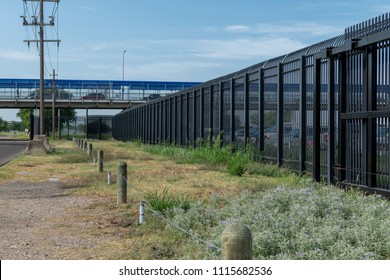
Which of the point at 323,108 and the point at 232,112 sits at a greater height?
the point at 232,112

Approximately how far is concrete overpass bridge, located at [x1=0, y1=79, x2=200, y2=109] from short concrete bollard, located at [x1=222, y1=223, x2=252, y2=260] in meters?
68.8

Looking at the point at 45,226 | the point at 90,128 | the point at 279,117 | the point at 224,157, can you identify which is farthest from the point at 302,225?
the point at 90,128

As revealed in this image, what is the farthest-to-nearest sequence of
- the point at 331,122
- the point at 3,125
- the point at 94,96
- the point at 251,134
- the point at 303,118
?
the point at 3,125 < the point at 94,96 < the point at 251,134 < the point at 303,118 < the point at 331,122

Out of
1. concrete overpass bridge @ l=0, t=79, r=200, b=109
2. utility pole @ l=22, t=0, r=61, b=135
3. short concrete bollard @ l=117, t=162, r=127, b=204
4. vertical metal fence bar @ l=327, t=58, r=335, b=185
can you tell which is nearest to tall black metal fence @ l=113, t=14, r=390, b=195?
vertical metal fence bar @ l=327, t=58, r=335, b=185

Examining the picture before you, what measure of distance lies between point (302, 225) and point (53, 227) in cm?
377

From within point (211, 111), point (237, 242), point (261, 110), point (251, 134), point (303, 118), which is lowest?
point (237, 242)

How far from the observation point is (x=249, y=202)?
963 cm

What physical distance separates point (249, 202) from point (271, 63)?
883 cm

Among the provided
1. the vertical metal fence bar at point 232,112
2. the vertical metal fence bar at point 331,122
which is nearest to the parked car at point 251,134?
the vertical metal fence bar at point 232,112

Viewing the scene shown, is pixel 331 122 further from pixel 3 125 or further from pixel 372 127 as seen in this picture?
pixel 3 125

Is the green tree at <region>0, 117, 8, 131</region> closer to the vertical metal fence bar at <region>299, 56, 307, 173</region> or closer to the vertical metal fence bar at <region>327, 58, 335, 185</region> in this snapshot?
the vertical metal fence bar at <region>299, 56, 307, 173</region>

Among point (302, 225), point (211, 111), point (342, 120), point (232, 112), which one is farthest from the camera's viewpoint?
point (211, 111)

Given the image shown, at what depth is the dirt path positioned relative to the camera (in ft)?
25.1

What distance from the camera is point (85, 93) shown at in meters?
78.1
